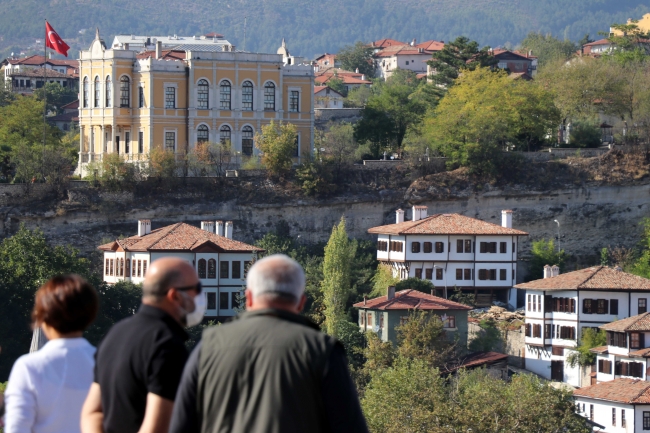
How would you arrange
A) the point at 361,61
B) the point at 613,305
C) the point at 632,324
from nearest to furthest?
the point at 632,324, the point at 613,305, the point at 361,61

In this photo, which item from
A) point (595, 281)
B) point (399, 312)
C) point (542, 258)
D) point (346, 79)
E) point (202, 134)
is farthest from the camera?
point (346, 79)

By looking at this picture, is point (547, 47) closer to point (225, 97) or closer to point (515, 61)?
point (515, 61)

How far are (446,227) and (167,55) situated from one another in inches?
555

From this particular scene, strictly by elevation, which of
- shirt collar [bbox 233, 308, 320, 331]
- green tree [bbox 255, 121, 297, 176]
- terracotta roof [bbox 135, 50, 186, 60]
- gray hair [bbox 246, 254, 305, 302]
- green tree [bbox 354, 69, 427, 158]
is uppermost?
terracotta roof [bbox 135, 50, 186, 60]

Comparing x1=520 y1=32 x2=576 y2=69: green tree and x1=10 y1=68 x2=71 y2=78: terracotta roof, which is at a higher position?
x1=520 y1=32 x2=576 y2=69: green tree

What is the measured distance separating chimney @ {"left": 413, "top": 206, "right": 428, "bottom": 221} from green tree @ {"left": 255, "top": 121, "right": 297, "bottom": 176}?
5.19 metres

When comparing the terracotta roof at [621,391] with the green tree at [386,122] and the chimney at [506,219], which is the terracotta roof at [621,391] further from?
the green tree at [386,122]

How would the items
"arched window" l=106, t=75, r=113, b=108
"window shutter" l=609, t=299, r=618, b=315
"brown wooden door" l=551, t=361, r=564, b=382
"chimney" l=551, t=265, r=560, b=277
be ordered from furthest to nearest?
"arched window" l=106, t=75, r=113, b=108 < "chimney" l=551, t=265, r=560, b=277 < "window shutter" l=609, t=299, r=618, b=315 < "brown wooden door" l=551, t=361, r=564, b=382

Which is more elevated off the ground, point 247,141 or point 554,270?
point 247,141

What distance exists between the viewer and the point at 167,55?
58.5 m

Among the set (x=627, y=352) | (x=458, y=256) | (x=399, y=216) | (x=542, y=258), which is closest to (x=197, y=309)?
(x=627, y=352)

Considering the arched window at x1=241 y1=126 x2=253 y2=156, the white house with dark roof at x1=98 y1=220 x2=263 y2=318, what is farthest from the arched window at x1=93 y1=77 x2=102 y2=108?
the white house with dark roof at x1=98 y1=220 x2=263 y2=318

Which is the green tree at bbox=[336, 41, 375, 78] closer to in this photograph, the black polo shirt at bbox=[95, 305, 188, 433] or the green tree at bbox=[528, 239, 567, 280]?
the green tree at bbox=[528, 239, 567, 280]

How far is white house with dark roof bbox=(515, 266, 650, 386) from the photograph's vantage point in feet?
152
